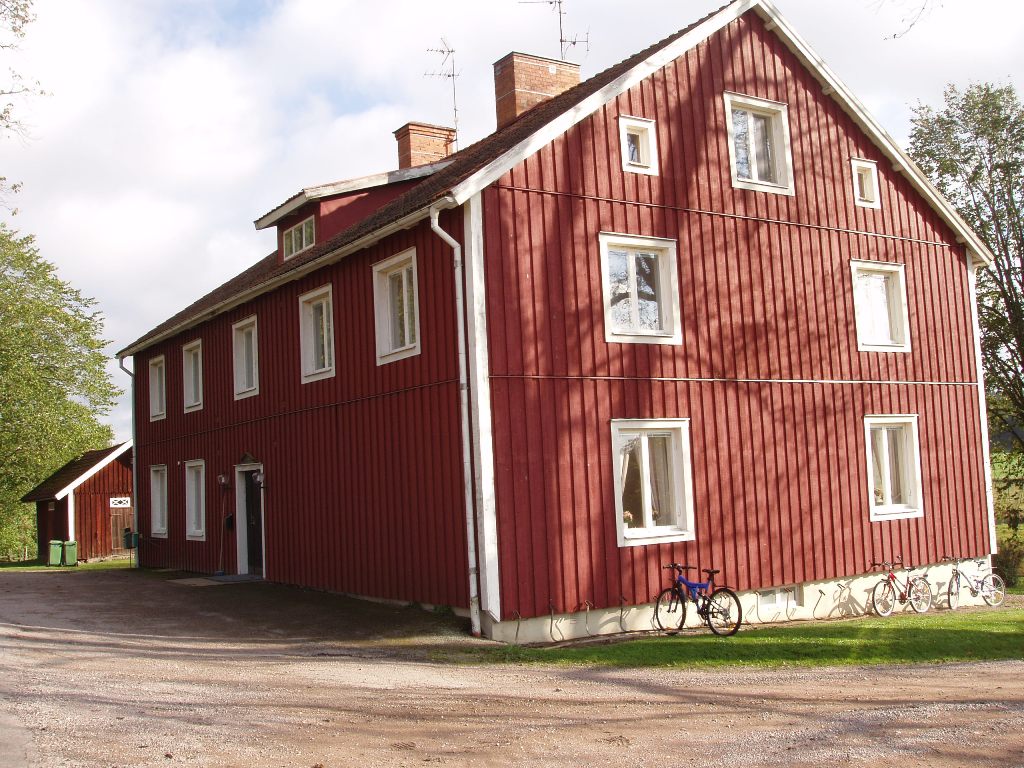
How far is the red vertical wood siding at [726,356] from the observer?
13391 millimetres

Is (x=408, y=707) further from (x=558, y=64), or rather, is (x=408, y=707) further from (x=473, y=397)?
(x=558, y=64)

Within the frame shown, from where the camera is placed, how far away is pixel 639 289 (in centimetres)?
1490

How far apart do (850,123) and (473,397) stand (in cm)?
921

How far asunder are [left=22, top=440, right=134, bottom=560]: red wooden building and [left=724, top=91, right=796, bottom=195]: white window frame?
25.7 m

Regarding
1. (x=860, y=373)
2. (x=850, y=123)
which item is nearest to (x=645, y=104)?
(x=850, y=123)

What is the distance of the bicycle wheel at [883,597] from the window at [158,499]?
16216 mm

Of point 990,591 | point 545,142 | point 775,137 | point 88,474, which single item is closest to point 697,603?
point 545,142

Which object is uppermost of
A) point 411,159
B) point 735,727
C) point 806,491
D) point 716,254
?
point 411,159

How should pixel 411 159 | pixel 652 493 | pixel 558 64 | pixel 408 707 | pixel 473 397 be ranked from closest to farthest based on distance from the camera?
pixel 408 707
pixel 473 397
pixel 652 493
pixel 558 64
pixel 411 159

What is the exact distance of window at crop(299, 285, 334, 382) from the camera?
1700cm

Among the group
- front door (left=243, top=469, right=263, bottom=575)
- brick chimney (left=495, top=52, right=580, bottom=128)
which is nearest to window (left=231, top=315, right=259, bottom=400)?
front door (left=243, top=469, right=263, bottom=575)

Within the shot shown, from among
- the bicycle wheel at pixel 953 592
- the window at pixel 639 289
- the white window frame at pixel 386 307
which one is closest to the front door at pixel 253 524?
the white window frame at pixel 386 307

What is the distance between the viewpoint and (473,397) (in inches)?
509

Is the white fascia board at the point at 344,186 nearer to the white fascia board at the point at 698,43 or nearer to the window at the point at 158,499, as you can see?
the white fascia board at the point at 698,43
